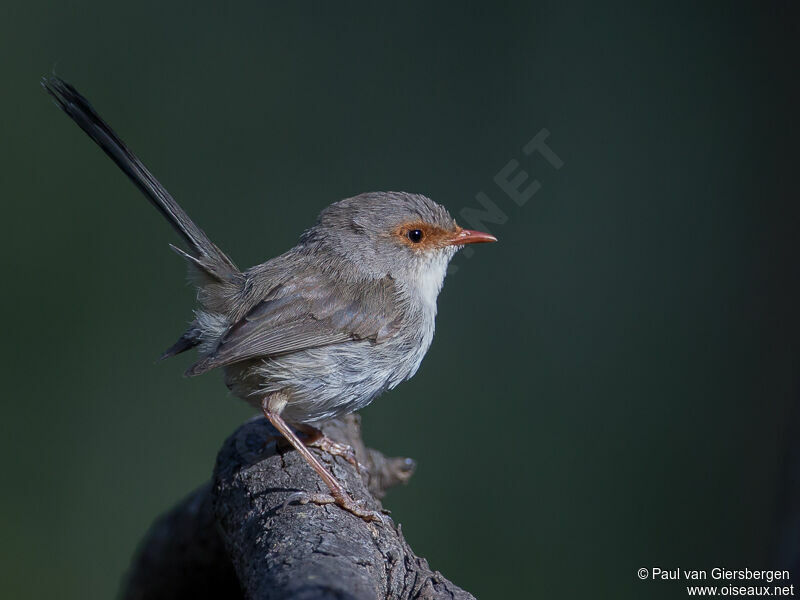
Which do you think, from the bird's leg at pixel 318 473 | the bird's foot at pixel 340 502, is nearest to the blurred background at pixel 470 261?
the bird's leg at pixel 318 473

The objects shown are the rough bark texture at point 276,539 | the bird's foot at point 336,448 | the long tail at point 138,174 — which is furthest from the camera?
the bird's foot at point 336,448

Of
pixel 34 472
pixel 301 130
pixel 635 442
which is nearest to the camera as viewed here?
pixel 34 472

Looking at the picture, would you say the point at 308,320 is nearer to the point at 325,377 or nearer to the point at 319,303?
the point at 319,303

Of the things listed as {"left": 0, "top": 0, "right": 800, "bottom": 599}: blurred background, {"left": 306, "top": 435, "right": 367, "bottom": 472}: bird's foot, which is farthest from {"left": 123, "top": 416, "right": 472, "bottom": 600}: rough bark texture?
{"left": 0, "top": 0, "right": 800, "bottom": 599}: blurred background

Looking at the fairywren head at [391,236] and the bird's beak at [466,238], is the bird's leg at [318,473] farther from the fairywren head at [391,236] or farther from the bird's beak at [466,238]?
the bird's beak at [466,238]

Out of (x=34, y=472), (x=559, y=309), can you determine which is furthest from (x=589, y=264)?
(x=34, y=472)

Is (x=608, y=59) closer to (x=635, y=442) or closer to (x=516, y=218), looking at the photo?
(x=516, y=218)

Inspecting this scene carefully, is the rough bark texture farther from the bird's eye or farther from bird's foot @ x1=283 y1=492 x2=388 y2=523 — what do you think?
the bird's eye
